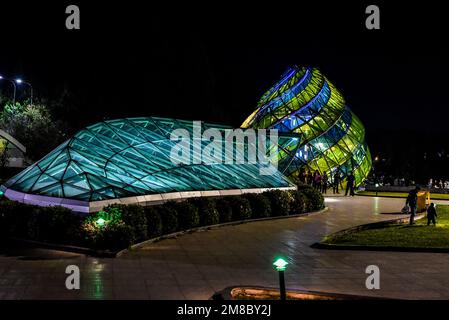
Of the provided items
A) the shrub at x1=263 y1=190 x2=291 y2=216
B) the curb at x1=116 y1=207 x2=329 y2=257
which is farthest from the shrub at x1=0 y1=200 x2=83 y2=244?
the shrub at x1=263 y1=190 x2=291 y2=216

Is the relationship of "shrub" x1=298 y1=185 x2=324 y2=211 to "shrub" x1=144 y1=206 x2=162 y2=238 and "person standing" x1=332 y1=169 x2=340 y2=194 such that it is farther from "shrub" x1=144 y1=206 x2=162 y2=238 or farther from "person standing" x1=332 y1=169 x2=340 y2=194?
"person standing" x1=332 y1=169 x2=340 y2=194

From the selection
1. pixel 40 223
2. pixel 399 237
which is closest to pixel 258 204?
pixel 399 237

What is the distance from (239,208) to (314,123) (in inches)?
840

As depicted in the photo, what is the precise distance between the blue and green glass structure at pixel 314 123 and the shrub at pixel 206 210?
68.1 ft

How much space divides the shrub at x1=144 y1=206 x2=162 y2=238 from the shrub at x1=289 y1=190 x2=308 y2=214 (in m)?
8.36

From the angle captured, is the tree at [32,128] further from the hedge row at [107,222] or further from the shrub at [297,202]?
the hedge row at [107,222]

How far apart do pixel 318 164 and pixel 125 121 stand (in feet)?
66.3

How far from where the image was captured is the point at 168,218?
50.0ft

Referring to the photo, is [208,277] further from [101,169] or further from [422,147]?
[422,147]

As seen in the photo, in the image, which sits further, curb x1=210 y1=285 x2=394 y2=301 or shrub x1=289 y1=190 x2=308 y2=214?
shrub x1=289 y1=190 x2=308 y2=214

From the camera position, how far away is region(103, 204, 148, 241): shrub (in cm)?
1335

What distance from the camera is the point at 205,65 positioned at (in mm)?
49031

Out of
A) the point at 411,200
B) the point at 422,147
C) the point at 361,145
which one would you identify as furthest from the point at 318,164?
the point at 422,147
